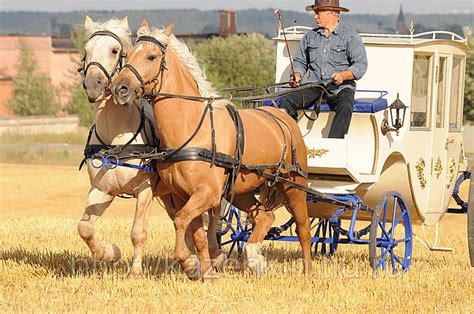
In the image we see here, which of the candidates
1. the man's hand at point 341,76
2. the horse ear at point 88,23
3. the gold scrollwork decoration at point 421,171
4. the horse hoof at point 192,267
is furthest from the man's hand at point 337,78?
the horse ear at point 88,23

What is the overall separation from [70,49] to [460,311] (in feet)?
248

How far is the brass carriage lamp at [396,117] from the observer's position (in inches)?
414

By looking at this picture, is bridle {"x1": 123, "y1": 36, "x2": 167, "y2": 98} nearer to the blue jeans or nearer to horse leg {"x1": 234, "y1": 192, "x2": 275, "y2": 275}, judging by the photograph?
horse leg {"x1": 234, "y1": 192, "x2": 275, "y2": 275}

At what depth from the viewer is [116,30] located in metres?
9.33

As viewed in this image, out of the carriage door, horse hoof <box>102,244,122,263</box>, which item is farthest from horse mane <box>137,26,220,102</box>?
the carriage door

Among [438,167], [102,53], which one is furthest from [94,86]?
[438,167]

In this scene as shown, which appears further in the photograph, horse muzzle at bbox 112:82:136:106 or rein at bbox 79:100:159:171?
rein at bbox 79:100:159:171

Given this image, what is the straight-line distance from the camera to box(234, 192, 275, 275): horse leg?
9.79 meters

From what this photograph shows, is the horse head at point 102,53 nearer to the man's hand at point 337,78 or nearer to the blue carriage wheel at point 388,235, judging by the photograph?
the man's hand at point 337,78

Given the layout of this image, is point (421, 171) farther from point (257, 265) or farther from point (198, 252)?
point (198, 252)

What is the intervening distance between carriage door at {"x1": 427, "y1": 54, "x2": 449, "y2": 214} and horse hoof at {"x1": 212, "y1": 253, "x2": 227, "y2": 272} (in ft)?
9.35

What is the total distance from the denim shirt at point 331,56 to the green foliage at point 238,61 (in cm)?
4182

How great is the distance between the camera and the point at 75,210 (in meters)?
22.9

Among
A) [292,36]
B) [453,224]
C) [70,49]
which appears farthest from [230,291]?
[70,49]
